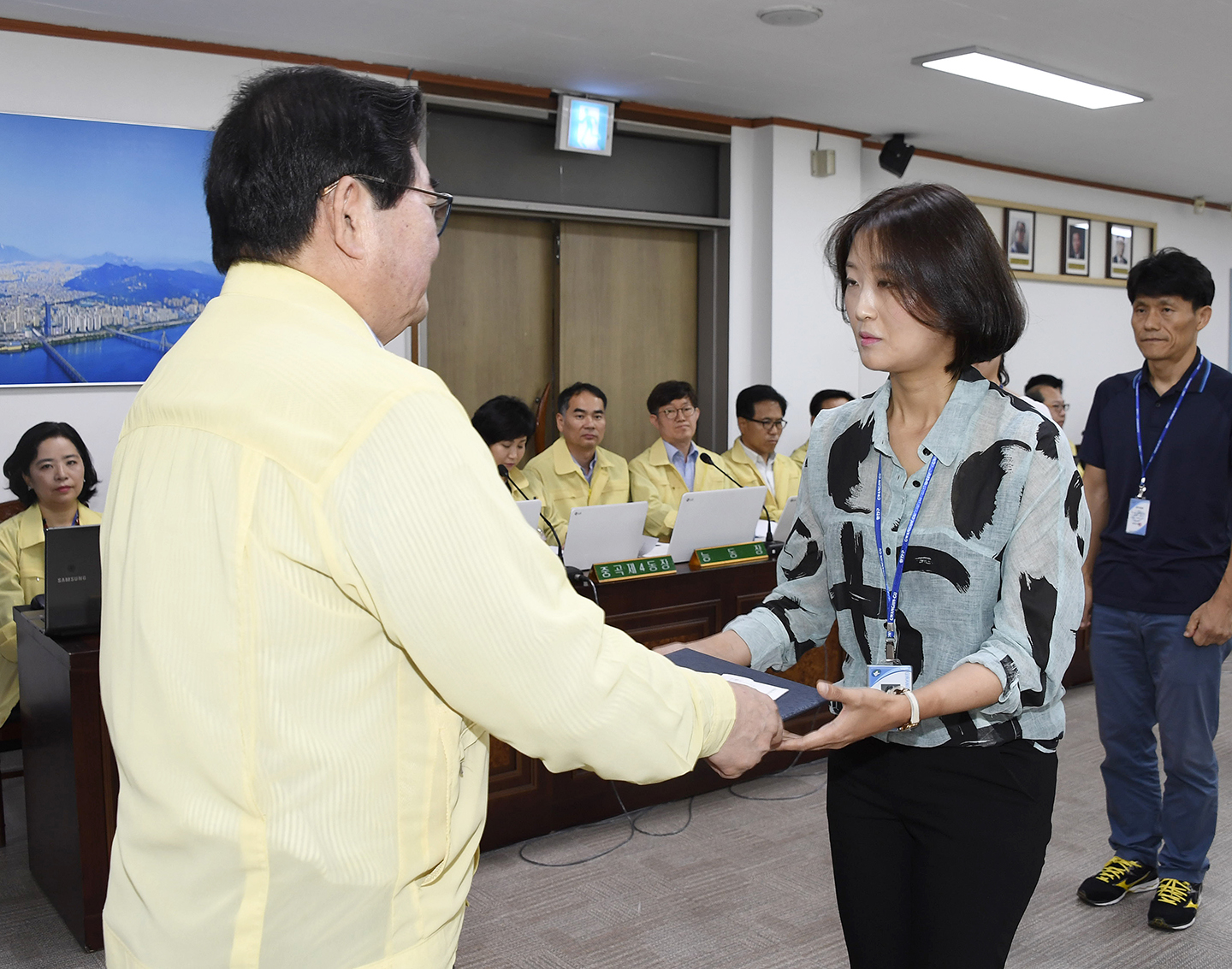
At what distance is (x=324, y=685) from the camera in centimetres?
86

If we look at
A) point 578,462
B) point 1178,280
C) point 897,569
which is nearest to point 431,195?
point 897,569

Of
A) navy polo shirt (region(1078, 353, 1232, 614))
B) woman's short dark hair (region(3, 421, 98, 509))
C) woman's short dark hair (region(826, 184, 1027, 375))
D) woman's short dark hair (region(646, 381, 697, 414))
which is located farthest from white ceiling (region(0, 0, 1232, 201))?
woman's short dark hair (region(826, 184, 1027, 375))

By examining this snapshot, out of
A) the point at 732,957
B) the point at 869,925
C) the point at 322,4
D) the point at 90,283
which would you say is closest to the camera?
the point at 869,925

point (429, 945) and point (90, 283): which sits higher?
point (90, 283)

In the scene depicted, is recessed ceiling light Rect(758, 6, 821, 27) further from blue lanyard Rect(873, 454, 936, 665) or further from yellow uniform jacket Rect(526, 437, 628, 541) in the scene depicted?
blue lanyard Rect(873, 454, 936, 665)

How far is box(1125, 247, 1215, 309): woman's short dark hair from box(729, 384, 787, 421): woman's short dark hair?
2.59 m

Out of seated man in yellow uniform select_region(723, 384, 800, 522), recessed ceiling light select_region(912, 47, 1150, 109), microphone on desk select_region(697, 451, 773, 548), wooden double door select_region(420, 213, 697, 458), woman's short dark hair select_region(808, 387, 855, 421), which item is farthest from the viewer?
woman's short dark hair select_region(808, 387, 855, 421)

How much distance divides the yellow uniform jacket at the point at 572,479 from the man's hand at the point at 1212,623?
2.74 metres

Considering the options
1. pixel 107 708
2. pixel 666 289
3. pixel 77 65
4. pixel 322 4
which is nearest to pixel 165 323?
pixel 77 65

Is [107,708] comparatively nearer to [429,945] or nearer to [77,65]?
[429,945]

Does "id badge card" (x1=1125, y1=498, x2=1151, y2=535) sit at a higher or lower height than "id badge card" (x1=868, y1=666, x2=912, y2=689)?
higher

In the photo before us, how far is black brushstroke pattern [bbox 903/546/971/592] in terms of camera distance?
1.32 meters

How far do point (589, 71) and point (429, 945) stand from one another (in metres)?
4.69

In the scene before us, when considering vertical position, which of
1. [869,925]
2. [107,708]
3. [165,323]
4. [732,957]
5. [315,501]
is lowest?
[732,957]
